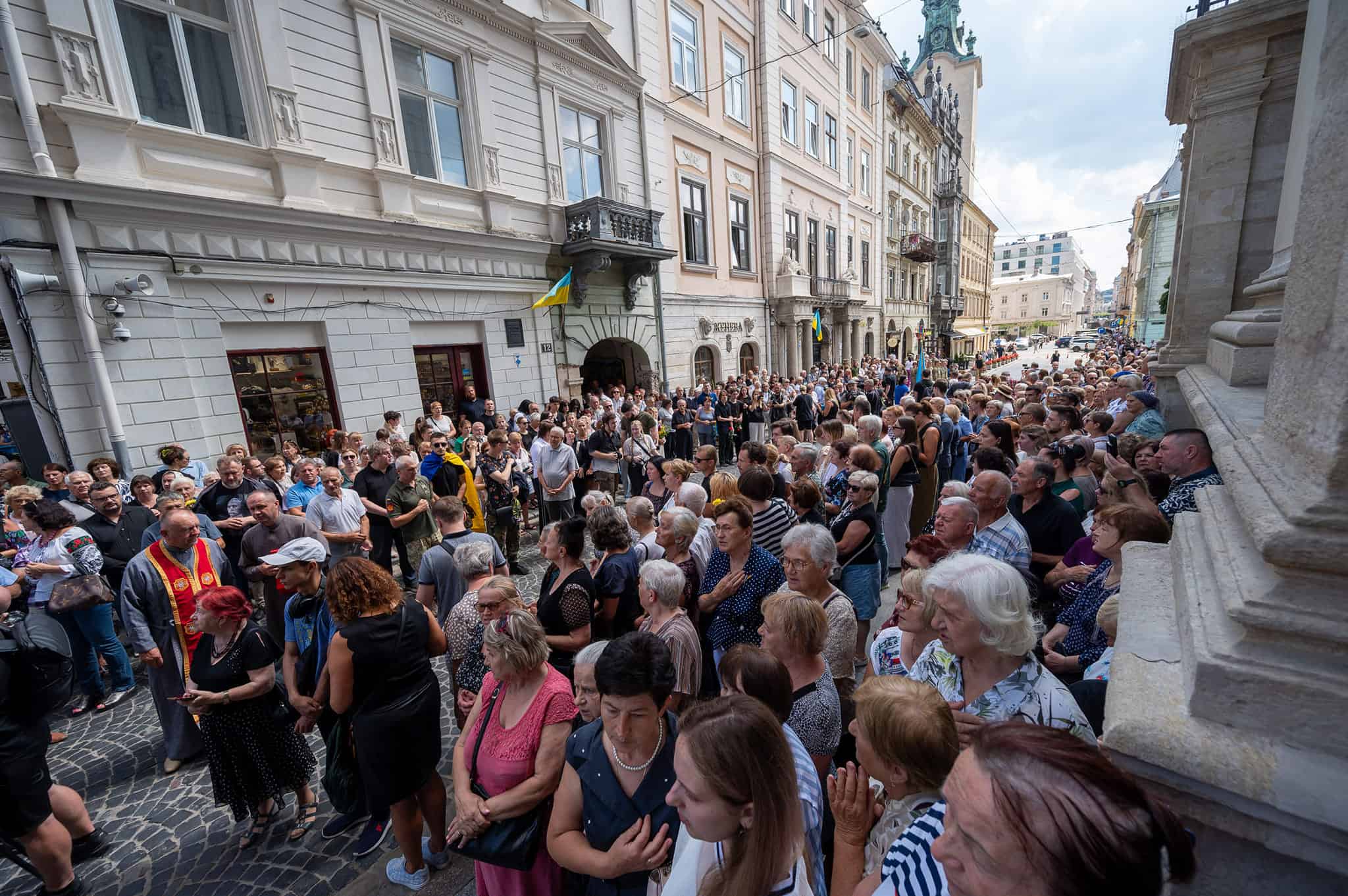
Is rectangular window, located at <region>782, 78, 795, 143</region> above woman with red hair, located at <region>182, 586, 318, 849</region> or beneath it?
above

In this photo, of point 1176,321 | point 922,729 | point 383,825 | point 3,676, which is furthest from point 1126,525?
point 1176,321

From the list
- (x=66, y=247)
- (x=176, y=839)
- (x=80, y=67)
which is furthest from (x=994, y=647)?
(x=80, y=67)

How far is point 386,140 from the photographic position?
320 inches

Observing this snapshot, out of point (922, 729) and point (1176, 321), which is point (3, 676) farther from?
point (1176, 321)

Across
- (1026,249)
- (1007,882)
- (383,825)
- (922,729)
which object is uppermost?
(1026,249)

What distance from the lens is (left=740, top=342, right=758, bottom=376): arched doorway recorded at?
56.8 ft

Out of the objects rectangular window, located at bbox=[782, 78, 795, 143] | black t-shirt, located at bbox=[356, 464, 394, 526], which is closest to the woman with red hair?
black t-shirt, located at bbox=[356, 464, 394, 526]

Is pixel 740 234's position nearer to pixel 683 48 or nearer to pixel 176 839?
pixel 683 48

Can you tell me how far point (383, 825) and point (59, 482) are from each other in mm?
5349

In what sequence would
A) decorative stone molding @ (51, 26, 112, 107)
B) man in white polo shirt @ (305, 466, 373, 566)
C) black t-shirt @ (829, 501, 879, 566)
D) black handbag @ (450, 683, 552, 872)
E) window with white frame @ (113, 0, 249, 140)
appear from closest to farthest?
black handbag @ (450, 683, 552, 872) → black t-shirt @ (829, 501, 879, 566) → man in white polo shirt @ (305, 466, 373, 566) → decorative stone molding @ (51, 26, 112, 107) → window with white frame @ (113, 0, 249, 140)

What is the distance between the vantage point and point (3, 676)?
2330 mm

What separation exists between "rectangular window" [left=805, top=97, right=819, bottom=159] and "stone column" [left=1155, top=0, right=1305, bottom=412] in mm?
15136

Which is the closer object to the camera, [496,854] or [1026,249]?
[496,854]

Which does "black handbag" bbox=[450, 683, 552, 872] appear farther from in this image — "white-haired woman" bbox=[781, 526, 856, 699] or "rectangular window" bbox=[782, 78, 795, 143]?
"rectangular window" bbox=[782, 78, 795, 143]
